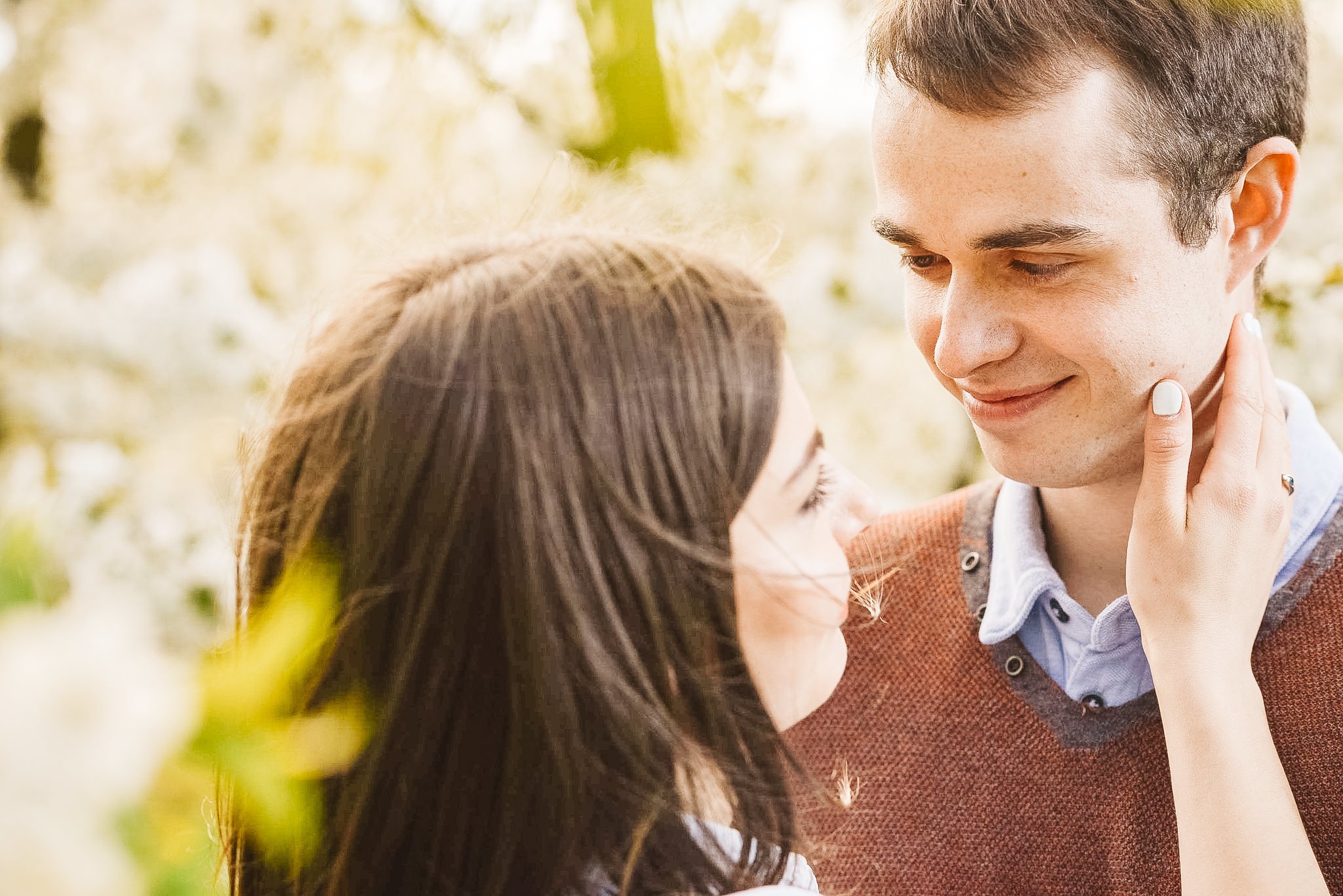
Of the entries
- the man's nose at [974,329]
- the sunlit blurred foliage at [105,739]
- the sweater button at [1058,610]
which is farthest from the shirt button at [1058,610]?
the sunlit blurred foliage at [105,739]

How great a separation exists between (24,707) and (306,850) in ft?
2.36

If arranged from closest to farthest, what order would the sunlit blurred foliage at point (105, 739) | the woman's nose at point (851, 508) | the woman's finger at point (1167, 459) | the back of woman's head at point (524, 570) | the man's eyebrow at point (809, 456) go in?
1. the sunlit blurred foliage at point (105, 739)
2. the back of woman's head at point (524, 570)
3. the man's eyebrow at point (809, 456)
4. the woman's nose at point (851, 508)
5. the woman's finger at point (1167, 459)

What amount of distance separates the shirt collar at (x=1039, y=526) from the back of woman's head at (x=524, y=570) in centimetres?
72

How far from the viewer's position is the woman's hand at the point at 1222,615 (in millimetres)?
1198

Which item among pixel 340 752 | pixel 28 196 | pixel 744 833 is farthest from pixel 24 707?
pixel 28 196

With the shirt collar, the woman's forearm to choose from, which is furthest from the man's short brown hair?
the woman's forearm

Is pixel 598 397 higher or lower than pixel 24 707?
lower

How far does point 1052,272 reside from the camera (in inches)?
53.7

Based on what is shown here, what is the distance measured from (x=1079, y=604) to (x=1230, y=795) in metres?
0.43

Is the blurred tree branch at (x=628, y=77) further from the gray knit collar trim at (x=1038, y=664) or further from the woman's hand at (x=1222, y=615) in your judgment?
the woman's hand at (x=1222, y=615)

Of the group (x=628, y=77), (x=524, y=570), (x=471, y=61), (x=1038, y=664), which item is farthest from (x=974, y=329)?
(x=471, y=61)

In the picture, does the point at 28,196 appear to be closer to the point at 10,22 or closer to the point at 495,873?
the point at 10,22

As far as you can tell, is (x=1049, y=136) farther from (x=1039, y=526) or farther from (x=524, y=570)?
(x=524, y=570)

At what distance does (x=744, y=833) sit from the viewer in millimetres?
1133
